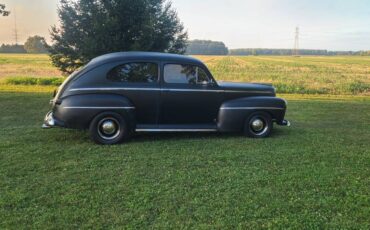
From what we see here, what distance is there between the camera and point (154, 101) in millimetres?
7066

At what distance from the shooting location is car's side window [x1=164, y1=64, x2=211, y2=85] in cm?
726

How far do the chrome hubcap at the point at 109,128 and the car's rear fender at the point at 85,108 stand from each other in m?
0.20

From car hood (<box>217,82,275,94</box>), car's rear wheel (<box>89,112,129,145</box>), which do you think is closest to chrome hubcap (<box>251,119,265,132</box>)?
car hood (<box>217,82,275,94</box>)

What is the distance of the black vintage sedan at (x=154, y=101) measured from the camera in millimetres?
6781

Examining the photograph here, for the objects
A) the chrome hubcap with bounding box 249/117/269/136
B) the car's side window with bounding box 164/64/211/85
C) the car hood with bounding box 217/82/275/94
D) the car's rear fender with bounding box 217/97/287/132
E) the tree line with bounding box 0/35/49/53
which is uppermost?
the tree line with bounding box 0/35/49/53

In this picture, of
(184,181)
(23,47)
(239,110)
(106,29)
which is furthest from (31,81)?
(23,47)

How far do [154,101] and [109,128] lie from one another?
0.95m

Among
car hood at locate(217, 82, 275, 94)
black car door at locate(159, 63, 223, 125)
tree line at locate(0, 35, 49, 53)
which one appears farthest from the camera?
tree line at locate(0, 35, 49, 53)

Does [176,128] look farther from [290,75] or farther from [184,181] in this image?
[290,75]

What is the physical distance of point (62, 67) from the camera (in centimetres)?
1614

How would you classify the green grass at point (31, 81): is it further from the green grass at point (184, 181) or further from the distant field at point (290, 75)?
the green grass at point (184, 181)

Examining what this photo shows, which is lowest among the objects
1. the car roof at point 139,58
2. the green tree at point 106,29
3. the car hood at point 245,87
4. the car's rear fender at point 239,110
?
the car's rear fender at point 239,110

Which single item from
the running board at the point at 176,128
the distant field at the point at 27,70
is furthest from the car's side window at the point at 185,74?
the distant field at the point at 27,70

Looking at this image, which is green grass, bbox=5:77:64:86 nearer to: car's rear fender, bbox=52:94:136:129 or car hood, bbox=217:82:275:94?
car's rear fender, bbox=52:94:136:129
